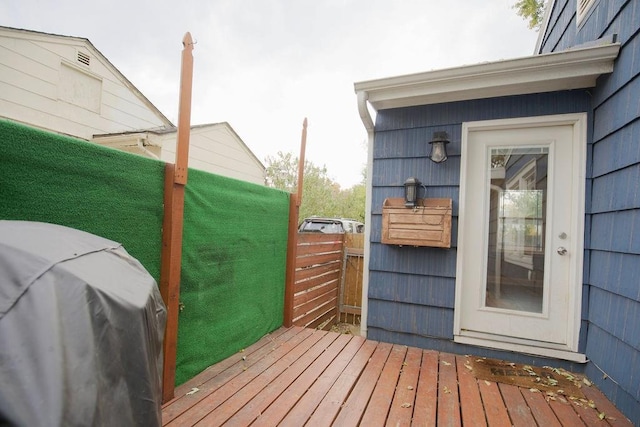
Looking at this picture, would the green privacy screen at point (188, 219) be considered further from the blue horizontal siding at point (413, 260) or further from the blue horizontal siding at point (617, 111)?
the blue horizontal siding at point (617, 111)

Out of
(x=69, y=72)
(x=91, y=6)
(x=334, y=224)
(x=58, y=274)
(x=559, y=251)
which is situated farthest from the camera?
(x=334, y=224)

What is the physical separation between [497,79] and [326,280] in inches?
115

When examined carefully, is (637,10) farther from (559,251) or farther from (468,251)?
(468,251)

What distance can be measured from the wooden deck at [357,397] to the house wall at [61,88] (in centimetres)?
445

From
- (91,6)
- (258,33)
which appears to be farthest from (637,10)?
(91,6)

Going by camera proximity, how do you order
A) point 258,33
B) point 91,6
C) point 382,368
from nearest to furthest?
1. point 382,368
2. point 91,6
3. point 258,33

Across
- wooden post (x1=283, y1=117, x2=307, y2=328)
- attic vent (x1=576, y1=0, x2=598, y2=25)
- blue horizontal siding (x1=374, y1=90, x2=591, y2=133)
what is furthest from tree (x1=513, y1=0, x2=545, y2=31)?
wooden post (x1=283, y1=117, x2=307, y2=328)

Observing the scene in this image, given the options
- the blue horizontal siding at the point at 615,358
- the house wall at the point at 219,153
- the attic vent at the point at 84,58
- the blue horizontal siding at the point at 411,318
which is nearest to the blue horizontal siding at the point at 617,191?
the blue horizontal siding at the point at 615,358

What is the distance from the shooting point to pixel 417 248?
2934 mm

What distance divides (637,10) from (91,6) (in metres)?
7.06

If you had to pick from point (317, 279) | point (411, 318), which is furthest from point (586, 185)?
point (317, 279)

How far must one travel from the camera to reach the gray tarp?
0.53 m

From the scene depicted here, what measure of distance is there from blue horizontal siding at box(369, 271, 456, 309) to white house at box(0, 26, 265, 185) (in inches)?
163

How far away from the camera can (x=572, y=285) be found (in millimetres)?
2469
